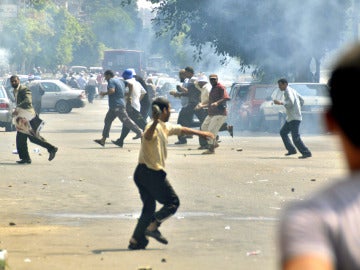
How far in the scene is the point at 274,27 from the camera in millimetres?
37125

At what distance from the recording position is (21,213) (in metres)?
12.5

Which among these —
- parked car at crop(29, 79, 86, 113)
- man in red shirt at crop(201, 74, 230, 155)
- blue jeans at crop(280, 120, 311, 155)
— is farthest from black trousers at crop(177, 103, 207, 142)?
parked car at crop(29, 79, 86, 113)

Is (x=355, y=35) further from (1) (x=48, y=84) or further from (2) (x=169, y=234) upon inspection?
(2) (x=169, y=234)

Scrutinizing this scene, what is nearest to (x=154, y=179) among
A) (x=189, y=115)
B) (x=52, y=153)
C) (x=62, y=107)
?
(x=52, y=153)

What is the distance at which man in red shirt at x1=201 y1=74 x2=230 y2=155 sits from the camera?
22.8 m

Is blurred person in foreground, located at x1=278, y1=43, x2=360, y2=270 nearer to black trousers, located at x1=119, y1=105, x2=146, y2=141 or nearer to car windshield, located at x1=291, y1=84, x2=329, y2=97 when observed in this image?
black trousers, located at x1=119, y1=105, x2=146, y2=141

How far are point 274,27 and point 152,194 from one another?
27937 mm

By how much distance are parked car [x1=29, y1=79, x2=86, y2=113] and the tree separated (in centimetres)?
1137

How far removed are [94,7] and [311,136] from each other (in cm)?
15412

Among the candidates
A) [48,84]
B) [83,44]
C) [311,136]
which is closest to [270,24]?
[311,136]

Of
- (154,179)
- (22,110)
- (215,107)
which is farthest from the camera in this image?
(215,107)

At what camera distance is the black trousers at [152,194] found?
378 inches

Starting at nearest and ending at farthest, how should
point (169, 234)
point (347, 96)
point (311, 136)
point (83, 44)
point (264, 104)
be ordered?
point (347, 96)
point (169, 234)
point (311, 136)
point (264, 104)
point (83, 44)

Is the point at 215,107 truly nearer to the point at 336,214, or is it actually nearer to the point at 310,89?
the point at 310,89
